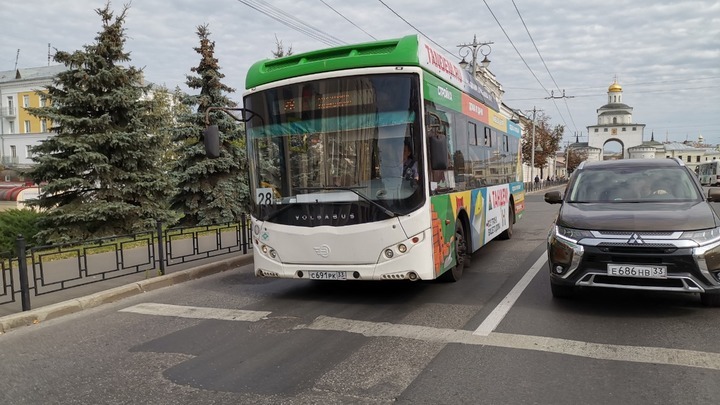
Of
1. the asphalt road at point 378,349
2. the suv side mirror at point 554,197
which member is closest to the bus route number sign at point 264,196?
the asphalt road at point 378,349

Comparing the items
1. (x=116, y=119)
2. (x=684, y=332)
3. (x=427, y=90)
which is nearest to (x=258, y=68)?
(x=427, y=90)

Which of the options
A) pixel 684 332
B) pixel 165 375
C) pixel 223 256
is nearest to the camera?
pixel 165 375

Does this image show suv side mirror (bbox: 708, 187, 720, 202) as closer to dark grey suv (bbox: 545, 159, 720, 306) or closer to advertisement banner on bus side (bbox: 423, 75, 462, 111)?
dark grey suv (bbox: 545, 159, 720, 306)

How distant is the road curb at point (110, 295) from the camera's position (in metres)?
6.45

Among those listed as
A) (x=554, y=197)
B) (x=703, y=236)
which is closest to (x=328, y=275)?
(x=554, y=197)

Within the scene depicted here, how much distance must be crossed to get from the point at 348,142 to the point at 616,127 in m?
138

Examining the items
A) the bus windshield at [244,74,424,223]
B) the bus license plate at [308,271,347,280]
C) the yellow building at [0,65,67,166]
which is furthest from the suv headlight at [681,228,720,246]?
the yellow building at [0,65,67,166]

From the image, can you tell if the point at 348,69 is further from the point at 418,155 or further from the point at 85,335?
the point at 85,335

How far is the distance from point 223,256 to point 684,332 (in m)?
8.52

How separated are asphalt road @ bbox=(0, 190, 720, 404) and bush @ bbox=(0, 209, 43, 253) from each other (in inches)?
372

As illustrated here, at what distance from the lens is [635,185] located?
6.77 meters

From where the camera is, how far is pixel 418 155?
6176 mm

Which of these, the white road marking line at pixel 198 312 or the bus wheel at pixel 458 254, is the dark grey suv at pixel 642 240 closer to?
the bus wheel at pixel 458 254

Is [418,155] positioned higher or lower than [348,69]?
lower
